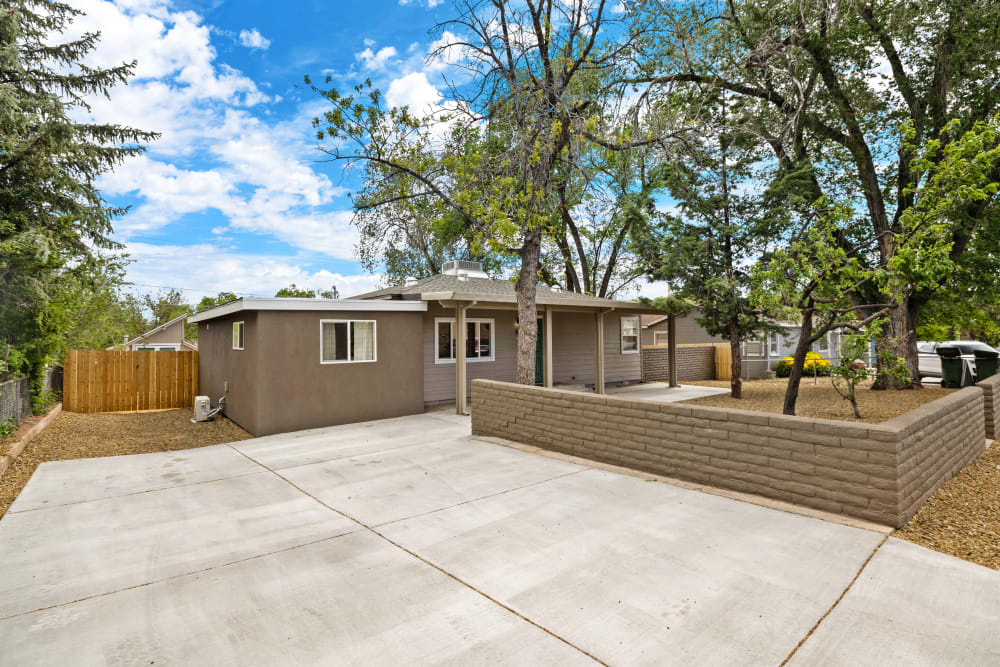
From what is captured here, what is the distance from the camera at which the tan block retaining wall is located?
13.6 feet

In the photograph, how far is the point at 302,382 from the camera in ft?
30.3

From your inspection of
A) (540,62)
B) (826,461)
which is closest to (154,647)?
(826,461)

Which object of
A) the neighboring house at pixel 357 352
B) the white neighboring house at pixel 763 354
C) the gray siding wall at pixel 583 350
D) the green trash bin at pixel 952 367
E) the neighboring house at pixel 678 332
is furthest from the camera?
the neighboring house at pixel 678 332

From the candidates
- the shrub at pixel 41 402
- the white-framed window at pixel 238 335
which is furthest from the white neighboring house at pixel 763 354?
the shrub at pixel 41 402

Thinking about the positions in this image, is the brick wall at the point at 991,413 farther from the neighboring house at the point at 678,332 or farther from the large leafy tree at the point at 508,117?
the neighboring house at the point at 678,332

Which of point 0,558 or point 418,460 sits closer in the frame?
point 0,558

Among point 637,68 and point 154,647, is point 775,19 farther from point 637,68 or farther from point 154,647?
point 154,647

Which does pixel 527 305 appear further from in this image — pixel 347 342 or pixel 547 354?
pixel 347 342

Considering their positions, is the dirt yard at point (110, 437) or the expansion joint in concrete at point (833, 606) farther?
the dirt yard at point (110, 437)

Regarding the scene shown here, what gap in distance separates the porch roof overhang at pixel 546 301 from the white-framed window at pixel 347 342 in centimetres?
140

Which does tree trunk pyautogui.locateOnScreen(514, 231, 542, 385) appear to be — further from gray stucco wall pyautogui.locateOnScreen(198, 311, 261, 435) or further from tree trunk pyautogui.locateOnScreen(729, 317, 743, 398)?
tree trunk pyautogui.locateOnScreen(729, 317, 743, 398)

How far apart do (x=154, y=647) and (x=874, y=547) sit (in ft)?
15.9

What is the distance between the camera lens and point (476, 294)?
10273mm

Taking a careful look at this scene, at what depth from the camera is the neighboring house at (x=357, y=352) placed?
8938 mm
